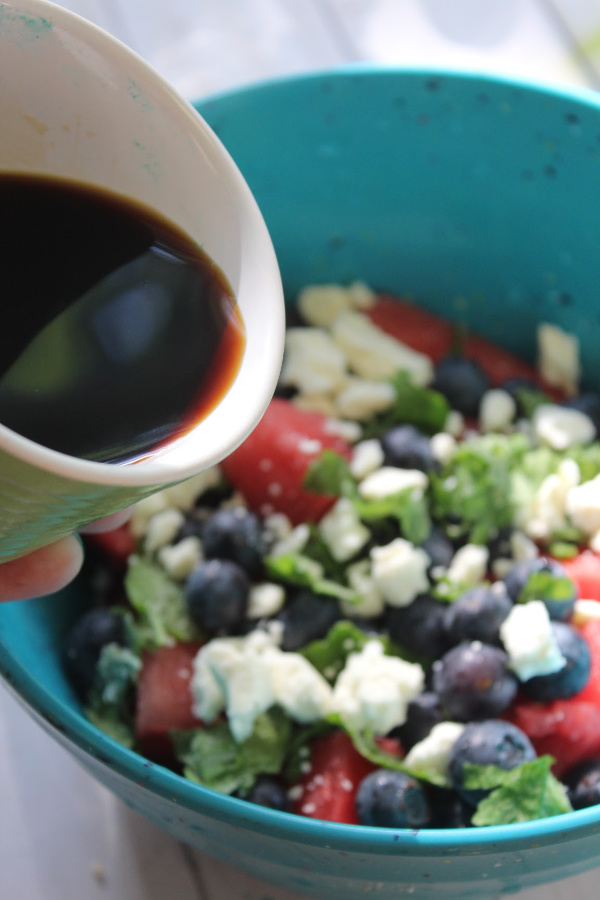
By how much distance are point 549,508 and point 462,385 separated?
9.4 inches

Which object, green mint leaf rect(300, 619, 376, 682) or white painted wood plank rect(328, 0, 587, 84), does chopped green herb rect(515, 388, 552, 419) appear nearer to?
green mint leaf rect(300, 619, 376, 682)

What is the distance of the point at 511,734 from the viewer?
3.07ft

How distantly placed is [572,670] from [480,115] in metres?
0.73

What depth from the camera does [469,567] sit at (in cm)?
111

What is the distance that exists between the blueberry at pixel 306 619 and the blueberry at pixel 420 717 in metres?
0.13

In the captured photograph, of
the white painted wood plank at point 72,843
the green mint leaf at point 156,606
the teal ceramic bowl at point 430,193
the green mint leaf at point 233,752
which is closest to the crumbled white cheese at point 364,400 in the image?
the teal ceramic bowl at point 430,193

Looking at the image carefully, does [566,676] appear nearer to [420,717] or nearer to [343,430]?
[420,717]

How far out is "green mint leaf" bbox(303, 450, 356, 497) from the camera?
1.16 meters

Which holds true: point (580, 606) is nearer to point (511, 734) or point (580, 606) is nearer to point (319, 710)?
point (511, 734)

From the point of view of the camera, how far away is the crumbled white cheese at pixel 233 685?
0.97 metres

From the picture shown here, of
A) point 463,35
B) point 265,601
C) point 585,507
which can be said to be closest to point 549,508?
point 585,507

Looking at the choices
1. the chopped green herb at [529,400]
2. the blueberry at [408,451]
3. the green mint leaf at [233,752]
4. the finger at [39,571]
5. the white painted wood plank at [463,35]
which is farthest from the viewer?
the white painted wood plank at [463,35]

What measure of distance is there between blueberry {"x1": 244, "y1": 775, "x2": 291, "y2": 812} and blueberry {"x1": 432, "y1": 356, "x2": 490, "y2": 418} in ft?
1.91

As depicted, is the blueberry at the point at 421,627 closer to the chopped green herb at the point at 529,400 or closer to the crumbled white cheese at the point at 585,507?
the crumbled white cheese at the point at 585,507
